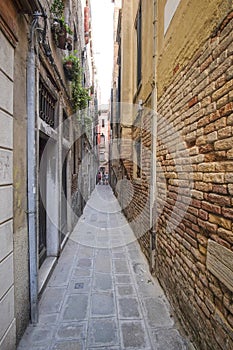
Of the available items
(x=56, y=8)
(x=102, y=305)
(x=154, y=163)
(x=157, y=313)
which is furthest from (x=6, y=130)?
(x=56, y=8)

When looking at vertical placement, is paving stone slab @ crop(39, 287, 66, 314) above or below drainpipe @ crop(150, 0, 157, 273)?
below

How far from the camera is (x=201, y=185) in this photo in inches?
90.0

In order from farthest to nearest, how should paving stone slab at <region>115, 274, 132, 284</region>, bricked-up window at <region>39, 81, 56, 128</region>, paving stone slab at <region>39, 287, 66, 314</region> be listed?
paving stone slab at <region>115, 274, 132, 284</region>
bricked-up window at <region>39, 81, 56, 128</region>
paving stone slab at <region>39, 287, 66, 314</region>

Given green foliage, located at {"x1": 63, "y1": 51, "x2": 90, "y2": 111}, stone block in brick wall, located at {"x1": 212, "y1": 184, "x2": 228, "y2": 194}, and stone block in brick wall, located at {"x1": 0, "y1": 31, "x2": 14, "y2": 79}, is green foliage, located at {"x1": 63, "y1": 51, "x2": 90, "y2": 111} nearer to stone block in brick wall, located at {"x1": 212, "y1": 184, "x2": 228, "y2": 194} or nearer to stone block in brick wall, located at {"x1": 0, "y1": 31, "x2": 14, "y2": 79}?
stone block in brick wall, located at {"x1": 0, "y1": 31, "x2": 14, "y2": 79}

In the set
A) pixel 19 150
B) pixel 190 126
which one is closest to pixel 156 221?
pixel 190 126

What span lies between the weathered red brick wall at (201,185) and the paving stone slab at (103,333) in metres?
0.77

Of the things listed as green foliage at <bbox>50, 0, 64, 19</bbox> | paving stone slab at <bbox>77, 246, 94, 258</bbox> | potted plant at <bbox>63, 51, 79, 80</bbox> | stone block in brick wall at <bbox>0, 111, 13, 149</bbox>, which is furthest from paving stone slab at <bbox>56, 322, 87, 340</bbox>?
potted plant at <bbox>63, 51, 79, 80</bbox>

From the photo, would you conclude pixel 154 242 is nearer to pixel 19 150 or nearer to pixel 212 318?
pixel 212 318

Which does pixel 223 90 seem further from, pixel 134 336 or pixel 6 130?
pixel 134 336

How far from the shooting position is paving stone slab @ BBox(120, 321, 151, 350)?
240cm

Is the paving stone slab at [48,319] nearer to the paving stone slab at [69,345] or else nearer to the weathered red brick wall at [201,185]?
the paving stone slab at [69,345]

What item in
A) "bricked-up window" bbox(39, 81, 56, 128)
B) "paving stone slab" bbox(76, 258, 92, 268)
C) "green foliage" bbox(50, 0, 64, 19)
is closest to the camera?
"bricked-up window" bbox(39, 81, 56, 128)

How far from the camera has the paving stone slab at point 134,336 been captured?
240 centimetres

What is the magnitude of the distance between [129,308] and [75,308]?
0.68 m
